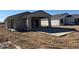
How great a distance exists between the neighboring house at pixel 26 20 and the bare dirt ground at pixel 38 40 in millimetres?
65

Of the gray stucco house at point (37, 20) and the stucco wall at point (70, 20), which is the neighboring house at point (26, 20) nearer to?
the gray stucco house at point (37, 20)

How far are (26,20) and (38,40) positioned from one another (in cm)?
21

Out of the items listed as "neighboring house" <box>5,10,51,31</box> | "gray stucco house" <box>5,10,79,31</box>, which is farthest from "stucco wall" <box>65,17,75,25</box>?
"neighboring house" <box>5,10,51,31</box>

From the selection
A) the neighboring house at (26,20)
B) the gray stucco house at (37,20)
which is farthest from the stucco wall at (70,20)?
the neighboring house at (26,20)

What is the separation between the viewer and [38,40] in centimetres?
838

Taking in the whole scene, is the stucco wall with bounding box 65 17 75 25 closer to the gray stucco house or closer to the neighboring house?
the gray stucco house

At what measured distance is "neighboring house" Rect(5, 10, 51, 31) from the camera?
327 inches

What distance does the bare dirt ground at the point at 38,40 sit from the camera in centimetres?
834

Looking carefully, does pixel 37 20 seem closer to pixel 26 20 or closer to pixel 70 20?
pixel 26 20

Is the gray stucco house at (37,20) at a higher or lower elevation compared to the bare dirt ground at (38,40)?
higher

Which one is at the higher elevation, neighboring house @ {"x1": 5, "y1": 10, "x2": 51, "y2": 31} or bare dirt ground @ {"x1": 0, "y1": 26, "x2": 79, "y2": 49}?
neighboring house @ {"x1": 5, "y1": 10, "x2": 51, "y2": 31}

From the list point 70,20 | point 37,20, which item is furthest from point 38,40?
point 70,20

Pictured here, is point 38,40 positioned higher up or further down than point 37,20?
further down
